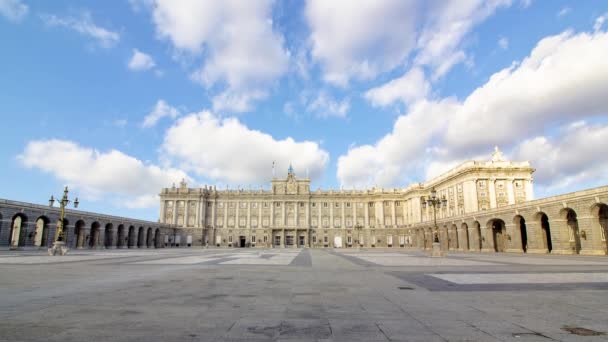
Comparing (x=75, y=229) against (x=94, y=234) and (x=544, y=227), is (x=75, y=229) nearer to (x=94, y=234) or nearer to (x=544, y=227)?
(x=94, y=234)

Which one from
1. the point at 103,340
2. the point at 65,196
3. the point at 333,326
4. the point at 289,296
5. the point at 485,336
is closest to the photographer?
the point at 103,340

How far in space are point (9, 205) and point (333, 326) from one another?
50312 mm

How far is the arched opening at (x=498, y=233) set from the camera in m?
49.8

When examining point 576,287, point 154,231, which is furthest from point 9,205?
point 576,287

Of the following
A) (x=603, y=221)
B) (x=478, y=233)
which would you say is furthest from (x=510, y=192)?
(x=603, y=221)

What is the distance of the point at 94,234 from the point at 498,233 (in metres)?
65.0

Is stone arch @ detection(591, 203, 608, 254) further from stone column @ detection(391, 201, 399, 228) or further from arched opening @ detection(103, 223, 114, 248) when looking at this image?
arched opening @ detection(103, 223, 114, 248)

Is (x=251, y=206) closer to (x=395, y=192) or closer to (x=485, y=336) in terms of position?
(x=395, y=192)

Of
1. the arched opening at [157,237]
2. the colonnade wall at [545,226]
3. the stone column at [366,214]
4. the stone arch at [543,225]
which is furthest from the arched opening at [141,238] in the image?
the stone arch at [543,225]

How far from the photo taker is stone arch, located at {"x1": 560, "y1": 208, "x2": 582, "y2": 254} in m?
35.5

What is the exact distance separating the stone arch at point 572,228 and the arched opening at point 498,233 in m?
12.5

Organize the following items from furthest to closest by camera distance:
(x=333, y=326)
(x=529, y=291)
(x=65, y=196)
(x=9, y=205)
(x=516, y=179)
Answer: (x=516, y=179)
(x=9, y=205)
(x=65, y=196)
(x=529, y=291)
(x=333, y=326)

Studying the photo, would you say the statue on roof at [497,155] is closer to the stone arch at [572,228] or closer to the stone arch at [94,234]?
the stone arch at [572,228]

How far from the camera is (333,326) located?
19.1 ft
